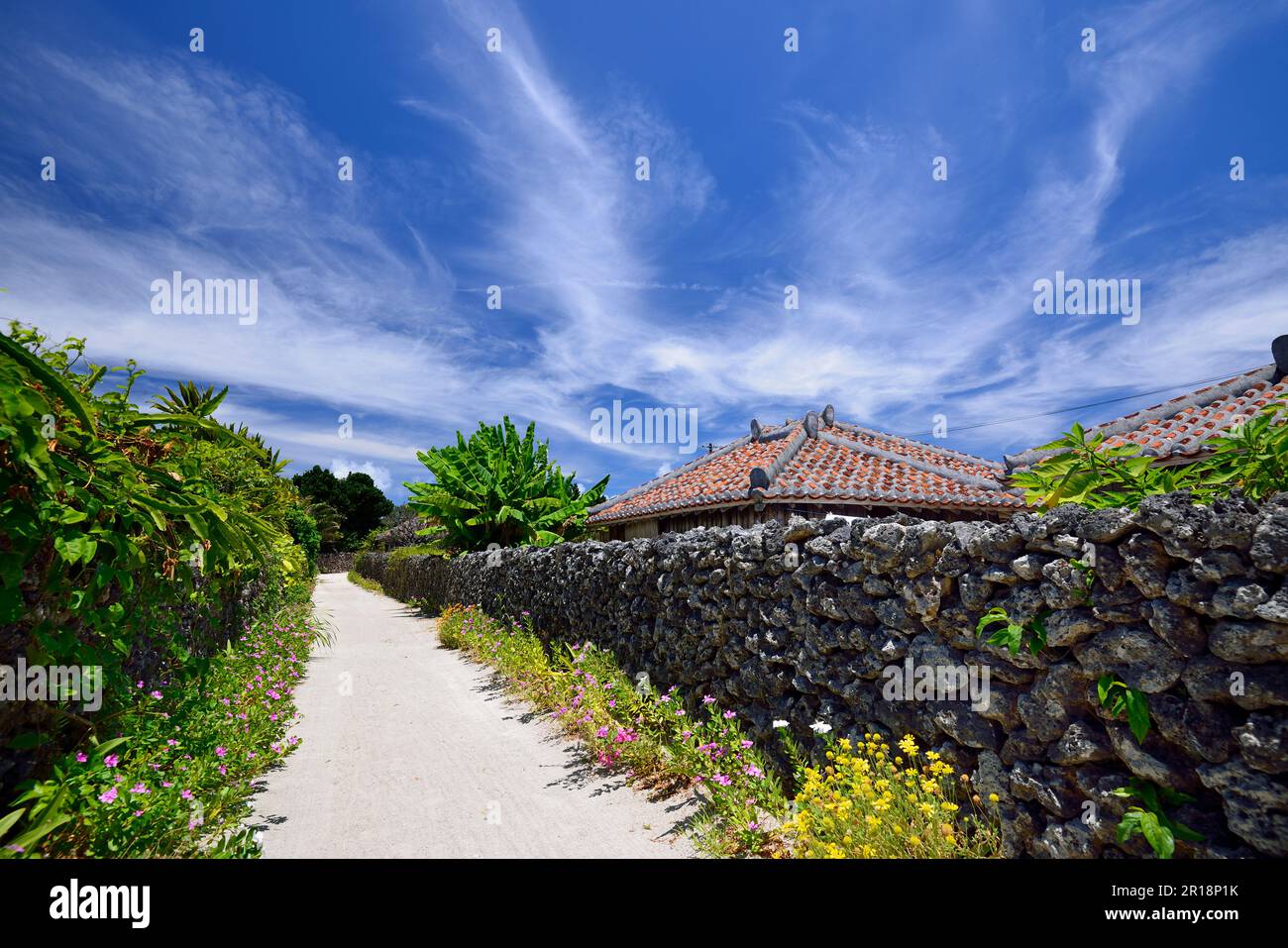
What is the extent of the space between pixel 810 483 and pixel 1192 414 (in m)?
6.01

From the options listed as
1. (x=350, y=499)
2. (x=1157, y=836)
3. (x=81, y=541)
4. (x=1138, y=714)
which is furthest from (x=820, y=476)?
(x=350, y=499)

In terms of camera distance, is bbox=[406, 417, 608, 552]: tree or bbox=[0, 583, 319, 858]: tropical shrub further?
bbox=[406, 417, 608, 552]: tree

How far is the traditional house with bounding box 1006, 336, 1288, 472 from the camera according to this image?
894 cm

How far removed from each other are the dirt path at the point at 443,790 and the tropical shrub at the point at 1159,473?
10.9ft

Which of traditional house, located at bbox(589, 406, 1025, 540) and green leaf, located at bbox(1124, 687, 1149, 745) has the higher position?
traditional house, located at bbox(589, 406, 1025, 540)

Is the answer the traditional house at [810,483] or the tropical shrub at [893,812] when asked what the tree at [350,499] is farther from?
the tropical shrub at [893,812]

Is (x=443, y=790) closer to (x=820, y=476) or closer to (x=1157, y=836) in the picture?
(x=1157, y=836)

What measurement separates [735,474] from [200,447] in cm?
1097

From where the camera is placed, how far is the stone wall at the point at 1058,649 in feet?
8.00

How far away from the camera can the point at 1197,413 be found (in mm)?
9930

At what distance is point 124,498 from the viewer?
9.88 ft

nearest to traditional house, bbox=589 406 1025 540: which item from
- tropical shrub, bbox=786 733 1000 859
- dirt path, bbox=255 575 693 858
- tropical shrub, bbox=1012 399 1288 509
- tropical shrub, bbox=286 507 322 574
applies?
dirt path, bbox=255 575 693 858

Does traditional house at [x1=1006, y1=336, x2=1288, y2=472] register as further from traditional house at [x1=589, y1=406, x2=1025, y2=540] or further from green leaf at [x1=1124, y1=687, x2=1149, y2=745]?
green leaf at [x1=1124, y1=687, x2=1149, y2=745]
